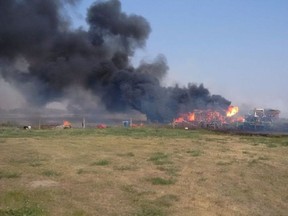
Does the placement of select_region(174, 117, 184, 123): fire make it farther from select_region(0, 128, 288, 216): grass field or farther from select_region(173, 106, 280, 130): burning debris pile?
select_region(0, 128, 288, 216): grass field

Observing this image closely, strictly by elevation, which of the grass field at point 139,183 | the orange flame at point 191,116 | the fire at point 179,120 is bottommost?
the grass field at point 139,183

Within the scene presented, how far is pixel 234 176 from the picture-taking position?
21016 millimetres

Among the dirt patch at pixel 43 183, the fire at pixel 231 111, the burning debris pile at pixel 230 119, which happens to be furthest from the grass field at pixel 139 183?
the fire at pixel 231 111

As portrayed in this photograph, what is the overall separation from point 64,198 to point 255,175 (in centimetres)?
1039

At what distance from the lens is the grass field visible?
1487 cm

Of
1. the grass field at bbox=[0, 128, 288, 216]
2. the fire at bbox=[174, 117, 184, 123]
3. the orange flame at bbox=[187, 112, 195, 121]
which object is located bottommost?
the grass field at bbox=[0, 128, 288, 216]

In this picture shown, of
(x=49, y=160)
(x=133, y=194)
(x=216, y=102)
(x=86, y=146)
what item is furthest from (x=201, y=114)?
(x=133, y=194)

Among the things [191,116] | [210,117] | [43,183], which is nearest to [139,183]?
[43,183]

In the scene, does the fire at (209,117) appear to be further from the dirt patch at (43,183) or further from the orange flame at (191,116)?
the dirt patch at (43,183)

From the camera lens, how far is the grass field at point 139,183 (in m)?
14.9

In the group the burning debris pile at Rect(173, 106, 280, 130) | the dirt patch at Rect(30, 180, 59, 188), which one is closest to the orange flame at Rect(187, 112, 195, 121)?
the burning debris pile at Rect(173, 106, 280, 130)

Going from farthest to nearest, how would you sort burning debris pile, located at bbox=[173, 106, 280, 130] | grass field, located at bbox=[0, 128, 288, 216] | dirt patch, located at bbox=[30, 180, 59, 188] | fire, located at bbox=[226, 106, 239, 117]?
fire, located at bbox=[226, 106, 239, 117], burning debris pile, located at bbox=[173, 106, 280, 130], dirt patch, located at bbox=[30, 180, 59, 188], grass field, located at bbox=[0, 128, 288, 216]

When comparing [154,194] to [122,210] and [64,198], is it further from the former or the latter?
[64,198]

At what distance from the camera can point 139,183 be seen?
1884cm
